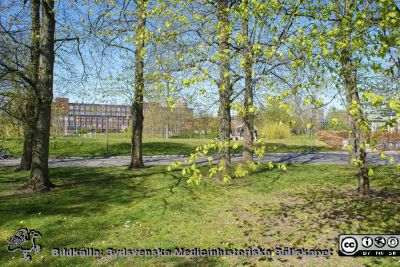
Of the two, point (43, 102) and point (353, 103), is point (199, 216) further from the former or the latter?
point (43, 102)

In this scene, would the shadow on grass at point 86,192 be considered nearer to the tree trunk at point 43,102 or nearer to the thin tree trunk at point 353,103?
the tree trunk at point 43,102

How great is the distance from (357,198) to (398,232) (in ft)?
11.4

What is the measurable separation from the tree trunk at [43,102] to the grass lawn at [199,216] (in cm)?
83

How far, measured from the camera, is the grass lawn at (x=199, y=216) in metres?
6.27

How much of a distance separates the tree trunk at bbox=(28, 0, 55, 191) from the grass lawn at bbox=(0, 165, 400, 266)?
2.74ft

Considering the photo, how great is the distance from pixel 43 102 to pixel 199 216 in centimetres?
687

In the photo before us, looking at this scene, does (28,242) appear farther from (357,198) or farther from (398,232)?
(357,198)

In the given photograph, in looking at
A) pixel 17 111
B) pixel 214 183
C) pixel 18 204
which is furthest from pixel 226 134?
pixel 17 111

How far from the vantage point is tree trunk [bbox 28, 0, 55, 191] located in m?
11.7

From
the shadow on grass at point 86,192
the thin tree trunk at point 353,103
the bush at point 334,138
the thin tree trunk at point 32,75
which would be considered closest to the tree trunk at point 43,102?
the thin tree trunk at point 32,75

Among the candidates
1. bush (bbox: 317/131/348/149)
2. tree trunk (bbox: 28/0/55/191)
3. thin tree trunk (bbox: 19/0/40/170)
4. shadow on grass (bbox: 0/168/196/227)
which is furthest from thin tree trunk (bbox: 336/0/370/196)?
bush (bbox: 317/131/348/149)

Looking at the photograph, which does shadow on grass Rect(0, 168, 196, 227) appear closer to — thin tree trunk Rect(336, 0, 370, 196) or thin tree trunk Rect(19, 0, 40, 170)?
thin tree trunk Rect(19, 0, 40, 170)

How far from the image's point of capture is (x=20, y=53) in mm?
12711

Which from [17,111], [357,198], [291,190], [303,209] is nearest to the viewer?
[303,209]
